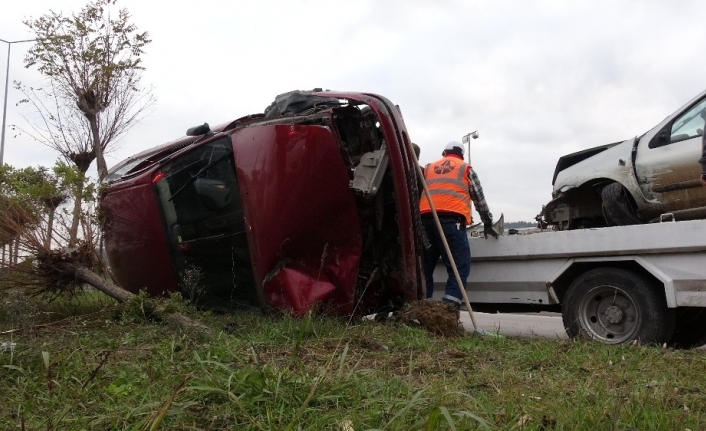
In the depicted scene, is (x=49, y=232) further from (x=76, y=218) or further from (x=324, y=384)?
(x=324, y=384)

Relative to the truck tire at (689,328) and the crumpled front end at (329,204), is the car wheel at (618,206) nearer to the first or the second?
the truck tire at (689,328)

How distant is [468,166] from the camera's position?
556 cm

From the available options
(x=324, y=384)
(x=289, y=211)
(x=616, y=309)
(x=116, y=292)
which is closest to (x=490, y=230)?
(x=616, y=309)

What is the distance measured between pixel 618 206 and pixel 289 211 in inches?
113

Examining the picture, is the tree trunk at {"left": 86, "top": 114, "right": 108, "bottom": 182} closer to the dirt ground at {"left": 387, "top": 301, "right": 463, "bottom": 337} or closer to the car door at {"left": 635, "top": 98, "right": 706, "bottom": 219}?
the dirt ground at {"left": 387, "top": 301, "right": 463, "bottom": 337}

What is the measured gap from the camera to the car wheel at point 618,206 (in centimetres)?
537

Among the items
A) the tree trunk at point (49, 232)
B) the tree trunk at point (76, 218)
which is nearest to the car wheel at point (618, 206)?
the tree trunk at point (76, 218)

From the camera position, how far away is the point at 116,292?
187 inches

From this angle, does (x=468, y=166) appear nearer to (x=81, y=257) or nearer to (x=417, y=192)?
(x=417, y=192)

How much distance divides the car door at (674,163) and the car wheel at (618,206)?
120mm

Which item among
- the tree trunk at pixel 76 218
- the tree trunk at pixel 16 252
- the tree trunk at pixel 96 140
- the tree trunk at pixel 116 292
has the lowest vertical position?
the tree trunk at pixel 116 292

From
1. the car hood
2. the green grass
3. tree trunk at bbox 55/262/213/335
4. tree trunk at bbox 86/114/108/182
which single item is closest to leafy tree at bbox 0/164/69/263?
tree trunk at bbox 55/262/213/335

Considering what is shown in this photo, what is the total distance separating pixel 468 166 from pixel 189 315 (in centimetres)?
270

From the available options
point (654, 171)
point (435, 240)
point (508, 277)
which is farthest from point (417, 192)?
point (654, 171)
